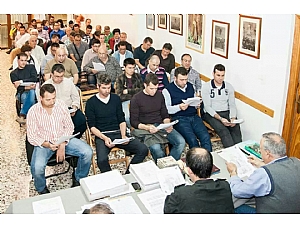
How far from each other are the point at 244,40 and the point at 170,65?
1.96 metres

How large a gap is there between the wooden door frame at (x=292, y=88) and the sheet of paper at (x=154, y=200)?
229 cm

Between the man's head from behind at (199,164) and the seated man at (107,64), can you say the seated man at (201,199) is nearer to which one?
the man's head from behind at (199,164)

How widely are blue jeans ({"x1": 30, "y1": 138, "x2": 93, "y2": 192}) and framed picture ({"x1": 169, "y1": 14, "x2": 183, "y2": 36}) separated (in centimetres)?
366

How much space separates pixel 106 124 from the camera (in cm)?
433

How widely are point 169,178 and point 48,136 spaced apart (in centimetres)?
165

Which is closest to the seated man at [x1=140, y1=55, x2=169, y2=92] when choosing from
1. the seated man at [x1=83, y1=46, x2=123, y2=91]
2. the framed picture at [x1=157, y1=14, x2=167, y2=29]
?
the seated man at [x1=83, y1=46, x2=123, y2=91]

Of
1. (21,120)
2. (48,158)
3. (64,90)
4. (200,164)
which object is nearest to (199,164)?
(200,164)

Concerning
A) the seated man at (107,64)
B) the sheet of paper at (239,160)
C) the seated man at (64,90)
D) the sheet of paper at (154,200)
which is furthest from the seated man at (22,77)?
the sheet of paper at (154,200)

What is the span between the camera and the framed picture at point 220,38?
5488 mm

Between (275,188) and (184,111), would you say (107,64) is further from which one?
(275,188)

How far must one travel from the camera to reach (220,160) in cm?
339

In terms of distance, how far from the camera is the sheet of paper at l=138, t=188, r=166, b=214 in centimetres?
260

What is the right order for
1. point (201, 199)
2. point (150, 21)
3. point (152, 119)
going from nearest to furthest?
point (201, 199)
point (152, 119)
point (150, 21)
